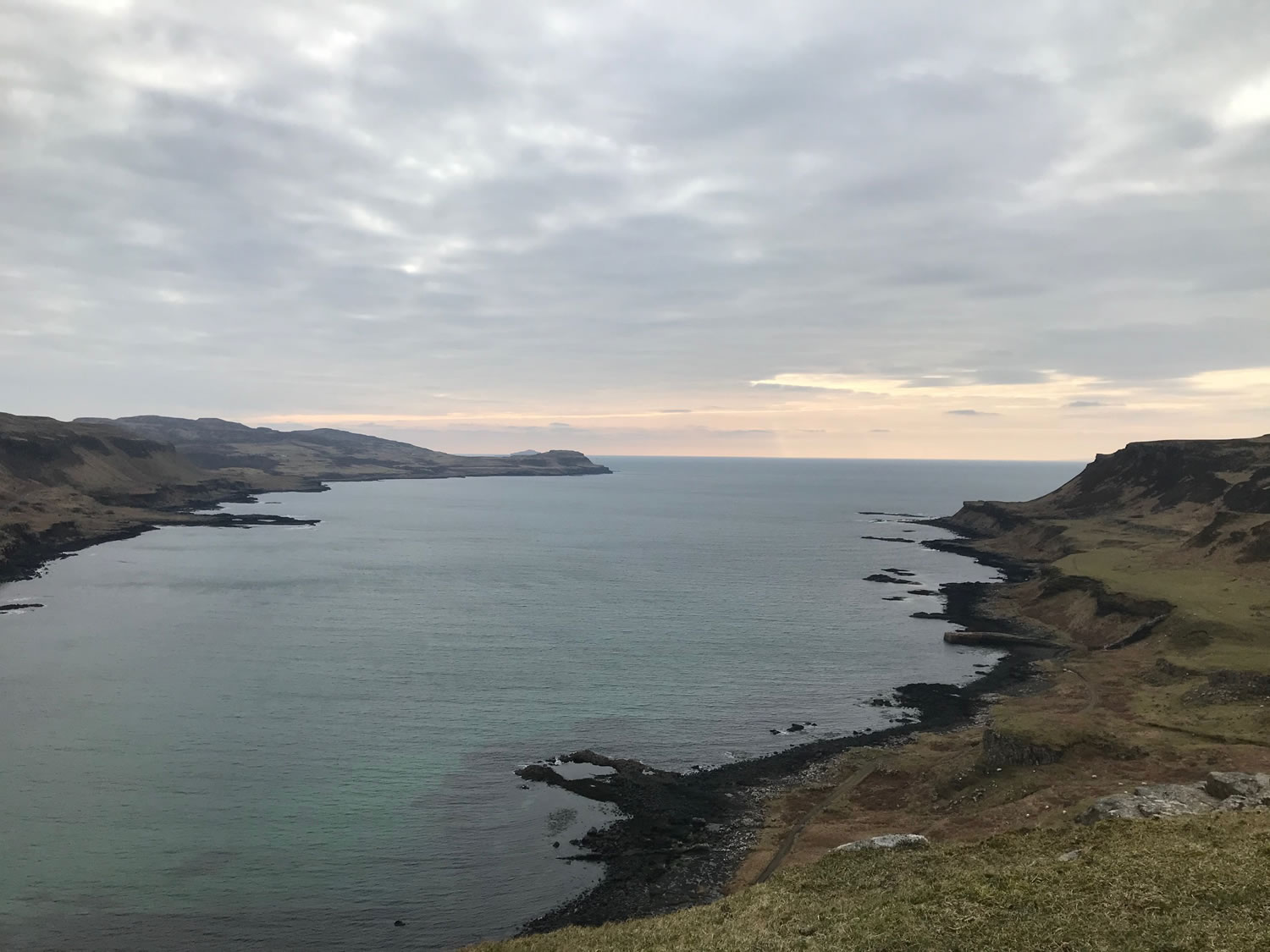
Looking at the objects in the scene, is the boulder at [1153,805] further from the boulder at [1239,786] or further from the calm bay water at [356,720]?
the calm bay water at [356,720]

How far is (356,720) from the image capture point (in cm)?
6138

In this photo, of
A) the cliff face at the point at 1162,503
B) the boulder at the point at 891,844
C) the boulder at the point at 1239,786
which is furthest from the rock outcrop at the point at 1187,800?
the cliff face at the point at 1162,503

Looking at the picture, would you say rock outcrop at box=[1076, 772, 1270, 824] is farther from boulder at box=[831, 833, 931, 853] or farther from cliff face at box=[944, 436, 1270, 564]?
cliff face at box=[944, 436, 1270, 564]

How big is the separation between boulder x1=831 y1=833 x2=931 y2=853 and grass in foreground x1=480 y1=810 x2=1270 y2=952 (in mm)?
1410

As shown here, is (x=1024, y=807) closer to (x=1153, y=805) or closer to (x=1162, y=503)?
(x=1153, y=805)

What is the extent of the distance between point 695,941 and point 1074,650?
72.0 m

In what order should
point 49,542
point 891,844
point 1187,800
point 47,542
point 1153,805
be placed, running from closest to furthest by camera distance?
point 1153,805 < point 891,844 < point 1187,800 < point 47,542 < point 49,542

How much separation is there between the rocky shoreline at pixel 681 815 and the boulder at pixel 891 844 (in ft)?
22.0

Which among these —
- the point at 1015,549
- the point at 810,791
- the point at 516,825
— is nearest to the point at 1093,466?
the point at 1015,549

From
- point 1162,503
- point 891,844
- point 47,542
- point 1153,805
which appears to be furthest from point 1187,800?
point 47,542

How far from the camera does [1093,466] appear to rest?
189250 millimetres

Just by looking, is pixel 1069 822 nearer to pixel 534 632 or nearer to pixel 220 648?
pixel 534 632

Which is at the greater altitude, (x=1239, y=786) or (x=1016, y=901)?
(x=1016, y=901)

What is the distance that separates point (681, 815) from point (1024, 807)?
1878cm
